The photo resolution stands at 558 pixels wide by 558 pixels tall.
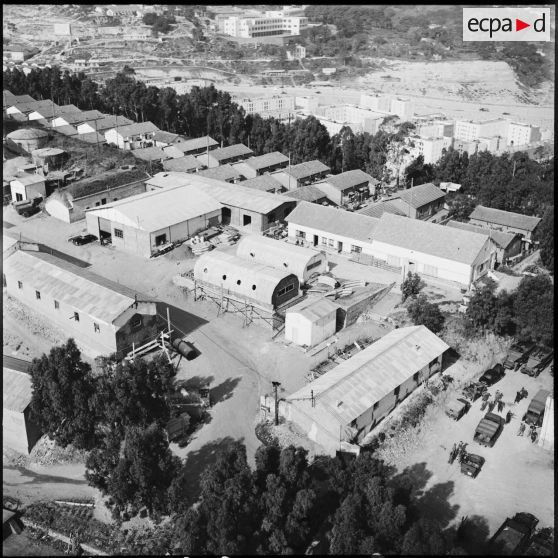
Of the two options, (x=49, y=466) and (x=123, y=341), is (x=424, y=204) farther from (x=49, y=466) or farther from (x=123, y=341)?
(x=49, y=466)

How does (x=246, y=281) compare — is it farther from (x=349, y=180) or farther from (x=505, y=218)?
(x=349, y=180)

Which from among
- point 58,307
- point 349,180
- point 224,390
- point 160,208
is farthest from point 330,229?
point 58,307

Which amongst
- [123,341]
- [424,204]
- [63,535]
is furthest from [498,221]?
[63,535]

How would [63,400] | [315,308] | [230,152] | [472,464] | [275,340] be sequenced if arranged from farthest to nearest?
1. [230,152]
2. [275,340]
3. [315,308]
4. [472,464]
5. [63,400]

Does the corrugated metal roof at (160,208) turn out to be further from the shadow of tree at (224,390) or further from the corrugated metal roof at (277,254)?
the shadow of tree at (224,390)

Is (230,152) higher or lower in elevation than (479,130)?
lower

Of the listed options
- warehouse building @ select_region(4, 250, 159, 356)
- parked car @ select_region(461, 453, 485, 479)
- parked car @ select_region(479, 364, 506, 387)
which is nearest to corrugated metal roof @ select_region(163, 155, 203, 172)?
warehouse building @ select_region(4, 250, 159, 356)
